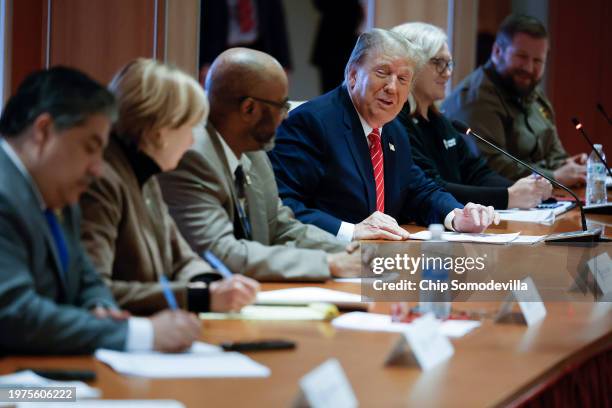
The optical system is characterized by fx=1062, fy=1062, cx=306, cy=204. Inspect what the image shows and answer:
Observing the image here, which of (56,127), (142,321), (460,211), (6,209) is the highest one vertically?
(56,127)

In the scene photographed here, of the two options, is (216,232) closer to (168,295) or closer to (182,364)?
(168,295)

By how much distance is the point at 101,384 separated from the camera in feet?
5.48

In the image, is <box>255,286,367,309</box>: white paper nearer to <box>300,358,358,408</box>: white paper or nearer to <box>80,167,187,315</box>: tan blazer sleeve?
<box>80,167,187,315</box>: tan blazer sleeve

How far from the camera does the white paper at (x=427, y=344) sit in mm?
1896

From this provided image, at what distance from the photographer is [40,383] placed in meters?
1.61

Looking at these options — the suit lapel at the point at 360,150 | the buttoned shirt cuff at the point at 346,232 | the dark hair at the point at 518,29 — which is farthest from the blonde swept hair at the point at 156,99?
the dark hair at the point at 518,29

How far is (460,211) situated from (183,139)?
1810mm

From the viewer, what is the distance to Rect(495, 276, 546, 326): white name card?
2.38m

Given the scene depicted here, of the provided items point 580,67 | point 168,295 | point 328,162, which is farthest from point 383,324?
point 580,67

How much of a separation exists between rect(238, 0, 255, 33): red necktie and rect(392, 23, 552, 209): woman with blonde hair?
5.48 feet


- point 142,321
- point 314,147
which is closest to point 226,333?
point 142,321

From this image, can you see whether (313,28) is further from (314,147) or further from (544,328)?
(544,328)

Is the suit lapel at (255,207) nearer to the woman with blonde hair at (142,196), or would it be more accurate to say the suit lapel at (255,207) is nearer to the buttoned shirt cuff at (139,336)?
the woman with blonde hair at (142,196)

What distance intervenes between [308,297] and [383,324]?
0.28m
